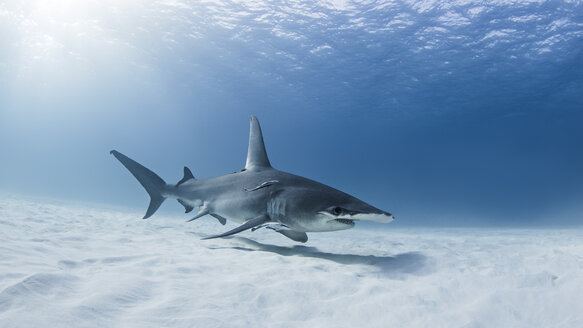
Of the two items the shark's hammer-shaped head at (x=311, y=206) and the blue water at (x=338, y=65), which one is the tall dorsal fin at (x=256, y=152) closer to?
the shark's hammer-shaped head at (x=311, y=206)

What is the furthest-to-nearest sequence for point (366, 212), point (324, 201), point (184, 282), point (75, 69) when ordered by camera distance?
1. point (75, 69)
2. point (324, 201)
3. point (366, 212)
4. point (184, 282)

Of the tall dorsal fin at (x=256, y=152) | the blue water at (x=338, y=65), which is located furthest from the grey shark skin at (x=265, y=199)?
the blue water at (x=338, y=65)

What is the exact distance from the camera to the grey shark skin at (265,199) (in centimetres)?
304

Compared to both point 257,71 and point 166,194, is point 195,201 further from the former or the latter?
point 257,71

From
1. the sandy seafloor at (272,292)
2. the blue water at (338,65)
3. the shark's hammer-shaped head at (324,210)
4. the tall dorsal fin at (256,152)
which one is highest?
the blue water at (338,65)

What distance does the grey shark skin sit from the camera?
3041 millimetres

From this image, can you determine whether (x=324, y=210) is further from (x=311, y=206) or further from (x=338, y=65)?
(x=338, y=65)

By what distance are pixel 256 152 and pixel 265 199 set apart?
3.74 ft

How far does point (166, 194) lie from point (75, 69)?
39247 mm

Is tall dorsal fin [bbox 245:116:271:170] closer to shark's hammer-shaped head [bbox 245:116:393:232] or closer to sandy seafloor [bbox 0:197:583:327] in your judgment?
shark's hammer-shaped head [bbox 245:116:393:232]

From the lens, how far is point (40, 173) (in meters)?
152

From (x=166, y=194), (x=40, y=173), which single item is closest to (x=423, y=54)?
(x=166, y=194)

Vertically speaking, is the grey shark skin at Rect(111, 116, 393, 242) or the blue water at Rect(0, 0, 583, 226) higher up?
the blue water at Rect(0, 0, 583, 226)

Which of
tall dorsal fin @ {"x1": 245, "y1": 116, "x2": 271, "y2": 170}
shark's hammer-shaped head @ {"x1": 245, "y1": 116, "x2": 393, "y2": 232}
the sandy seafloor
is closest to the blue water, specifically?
tall dorsal fin @ {"x1": 245, "y1": 116, "x2": 271, "y2": 170}
